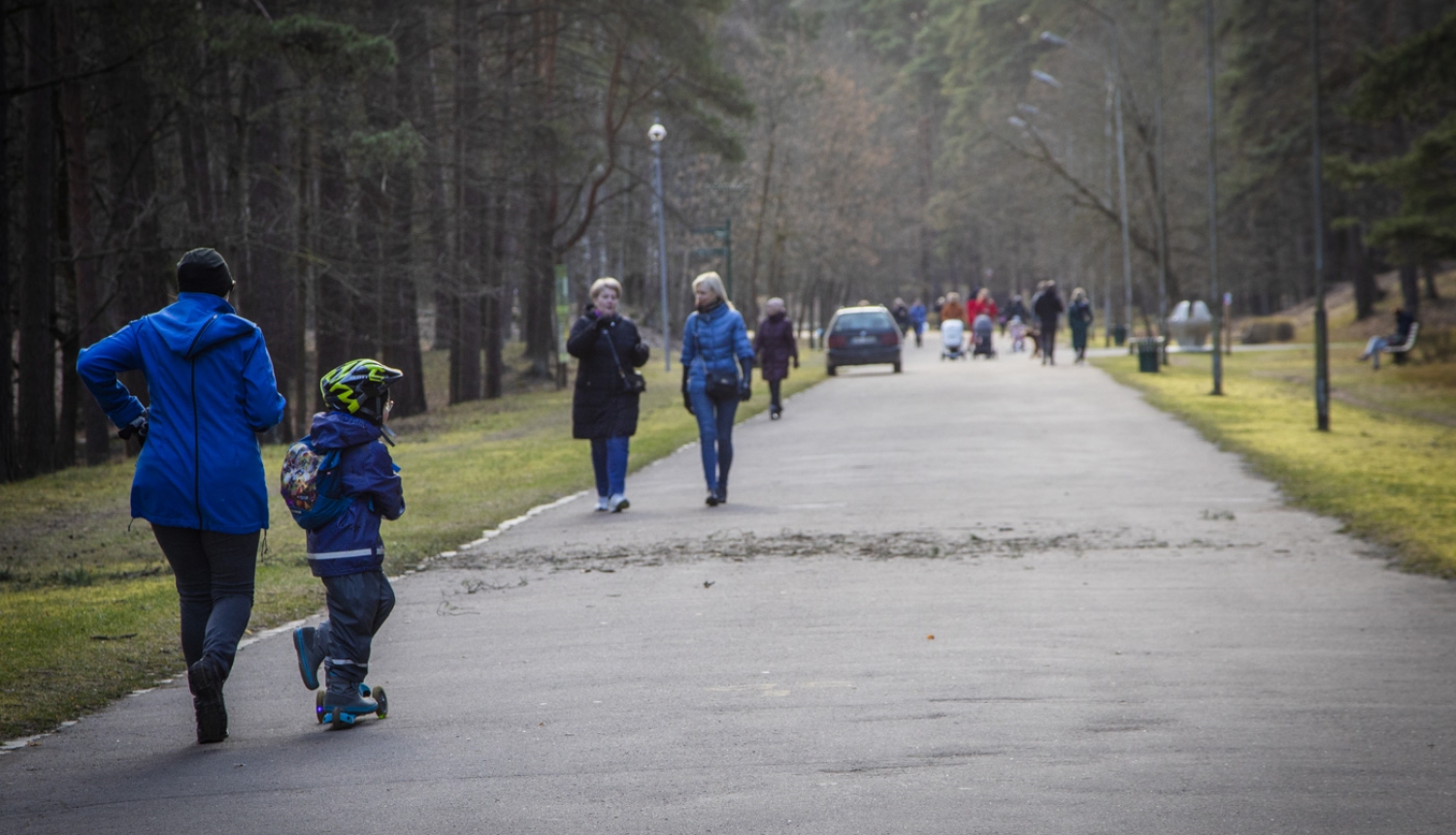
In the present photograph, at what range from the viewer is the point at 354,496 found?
21.8 feet

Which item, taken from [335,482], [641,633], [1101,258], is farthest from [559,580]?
[1101,258]

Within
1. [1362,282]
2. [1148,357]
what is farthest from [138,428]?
[1362,282]

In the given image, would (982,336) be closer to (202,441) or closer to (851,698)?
(851,698)

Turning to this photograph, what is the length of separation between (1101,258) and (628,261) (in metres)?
23.2

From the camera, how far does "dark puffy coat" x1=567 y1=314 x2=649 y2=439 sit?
13688 mm

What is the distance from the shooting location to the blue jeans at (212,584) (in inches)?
250

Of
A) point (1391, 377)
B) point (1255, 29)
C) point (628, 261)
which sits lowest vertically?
point (1391, 377)

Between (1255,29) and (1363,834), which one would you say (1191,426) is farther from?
(1255,29)

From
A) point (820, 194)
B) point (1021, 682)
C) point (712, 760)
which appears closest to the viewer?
point (712, 760)

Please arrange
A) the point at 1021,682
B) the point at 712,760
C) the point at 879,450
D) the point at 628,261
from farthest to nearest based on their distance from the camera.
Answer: the point at 628,261 → the point at 879,450 → the point at 1021,682 → the point at 712,760

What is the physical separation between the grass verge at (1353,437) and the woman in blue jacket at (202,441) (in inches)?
284

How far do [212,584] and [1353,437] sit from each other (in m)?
16.9

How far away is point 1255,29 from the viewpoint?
61844 millimetres

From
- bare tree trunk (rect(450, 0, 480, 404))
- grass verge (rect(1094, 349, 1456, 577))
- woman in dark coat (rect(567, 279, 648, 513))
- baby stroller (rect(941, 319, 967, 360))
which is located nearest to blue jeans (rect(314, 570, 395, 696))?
grass verge (rect(1094, 349, 1456, 577))
